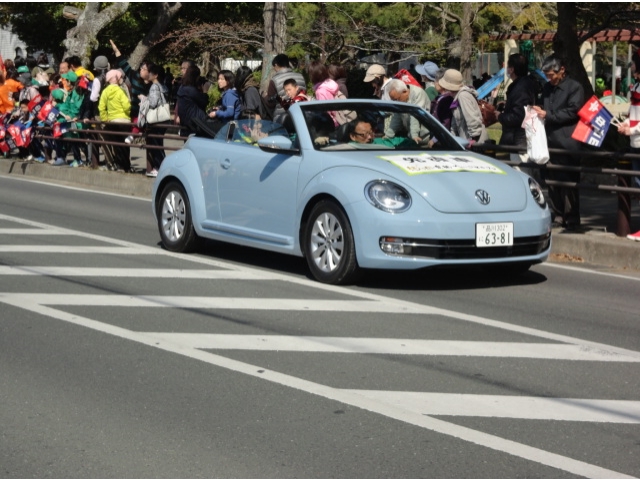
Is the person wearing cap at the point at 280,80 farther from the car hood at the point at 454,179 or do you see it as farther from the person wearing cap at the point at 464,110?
the car hood at the point at 454,179

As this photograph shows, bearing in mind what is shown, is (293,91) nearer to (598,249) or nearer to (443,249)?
(598,249)

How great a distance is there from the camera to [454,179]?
31.8ft

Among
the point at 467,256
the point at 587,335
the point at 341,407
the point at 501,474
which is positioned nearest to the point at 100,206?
the point at 467,256

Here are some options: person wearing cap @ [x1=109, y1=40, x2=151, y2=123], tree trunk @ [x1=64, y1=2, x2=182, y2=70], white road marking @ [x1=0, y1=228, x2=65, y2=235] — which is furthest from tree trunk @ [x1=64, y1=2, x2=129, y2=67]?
white road marking @ [x1=0, y1=228, x2=65, y2=235]

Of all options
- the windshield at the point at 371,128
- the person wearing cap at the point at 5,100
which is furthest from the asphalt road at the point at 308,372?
the person wearing cap at the point at 5,100

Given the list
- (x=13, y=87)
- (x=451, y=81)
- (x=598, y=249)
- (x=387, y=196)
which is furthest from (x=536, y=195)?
(x=13, y=87)

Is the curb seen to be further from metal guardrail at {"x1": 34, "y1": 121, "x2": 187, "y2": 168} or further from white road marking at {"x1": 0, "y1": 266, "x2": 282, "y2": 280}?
metal guardrail at {"x1": 34, "y1": 121, "x2": 187, "y2": 168}

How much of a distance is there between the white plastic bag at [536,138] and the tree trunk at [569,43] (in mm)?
8481

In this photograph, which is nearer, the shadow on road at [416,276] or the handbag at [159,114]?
the shadow on road at [416,276]

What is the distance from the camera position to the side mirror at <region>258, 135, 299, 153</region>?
33.6 feet

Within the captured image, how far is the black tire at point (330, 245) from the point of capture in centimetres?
965

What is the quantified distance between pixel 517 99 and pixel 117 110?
29.5 ft

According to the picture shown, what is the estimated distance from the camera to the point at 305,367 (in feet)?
23.0

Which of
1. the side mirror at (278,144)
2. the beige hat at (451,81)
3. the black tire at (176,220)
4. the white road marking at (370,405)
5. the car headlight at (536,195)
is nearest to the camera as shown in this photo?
the white road marking at (370,405)
